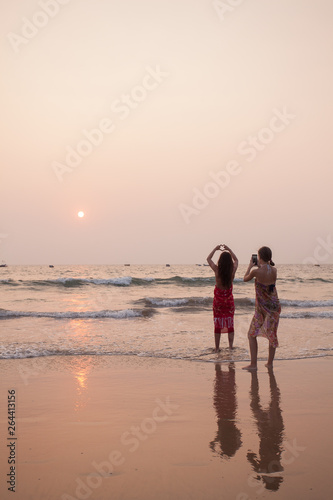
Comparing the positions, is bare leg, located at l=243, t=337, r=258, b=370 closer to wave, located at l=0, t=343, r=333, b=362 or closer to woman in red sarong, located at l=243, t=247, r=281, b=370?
woman in red sarong, located at l=243, t=247, r=281, b=370

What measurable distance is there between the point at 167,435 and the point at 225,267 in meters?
4.87

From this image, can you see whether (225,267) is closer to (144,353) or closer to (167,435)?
(144,353)

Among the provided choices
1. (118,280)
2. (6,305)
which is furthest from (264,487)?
(118,280)

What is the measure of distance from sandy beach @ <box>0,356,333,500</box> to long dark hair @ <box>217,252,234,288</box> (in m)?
2.32

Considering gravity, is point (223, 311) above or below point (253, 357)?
above

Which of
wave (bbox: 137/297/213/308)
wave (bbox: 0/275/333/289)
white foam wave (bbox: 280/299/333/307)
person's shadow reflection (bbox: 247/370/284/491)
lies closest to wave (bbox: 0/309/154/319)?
wave (bbox: 137/297/213/308)

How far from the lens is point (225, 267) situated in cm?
841

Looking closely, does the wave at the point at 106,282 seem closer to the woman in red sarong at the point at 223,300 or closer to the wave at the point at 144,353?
the wave at the point at 144,353

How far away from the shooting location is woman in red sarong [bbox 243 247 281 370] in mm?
6879

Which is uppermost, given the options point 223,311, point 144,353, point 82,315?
point 223,311

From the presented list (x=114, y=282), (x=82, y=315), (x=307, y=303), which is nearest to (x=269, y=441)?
(x=82, y=315)

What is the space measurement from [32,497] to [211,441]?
4.96 feet

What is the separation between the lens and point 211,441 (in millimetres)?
3688

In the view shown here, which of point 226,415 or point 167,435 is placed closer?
point 167,435
